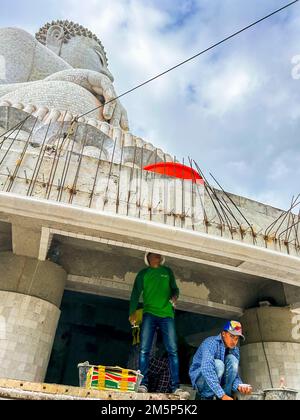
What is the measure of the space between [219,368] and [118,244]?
192 centimetres

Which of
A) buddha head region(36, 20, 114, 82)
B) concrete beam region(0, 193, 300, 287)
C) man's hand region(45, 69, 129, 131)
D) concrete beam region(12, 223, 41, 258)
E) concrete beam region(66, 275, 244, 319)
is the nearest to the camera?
concrete beam region(0, 193, 300, 287)

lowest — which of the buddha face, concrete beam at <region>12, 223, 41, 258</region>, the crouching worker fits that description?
the crouching worker

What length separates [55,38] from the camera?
90.2 feet

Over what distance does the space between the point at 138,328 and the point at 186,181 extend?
219cm

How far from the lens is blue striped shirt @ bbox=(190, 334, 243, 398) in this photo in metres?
3.17

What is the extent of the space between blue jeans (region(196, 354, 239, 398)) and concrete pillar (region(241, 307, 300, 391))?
227 centimetres

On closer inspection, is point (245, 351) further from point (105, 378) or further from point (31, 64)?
point (31, 64)

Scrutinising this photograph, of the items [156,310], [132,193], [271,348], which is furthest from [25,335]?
[271,348]

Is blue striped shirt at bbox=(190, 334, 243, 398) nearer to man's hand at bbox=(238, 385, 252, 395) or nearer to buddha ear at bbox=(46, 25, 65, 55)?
man's hand at bbox=(238, 385, 252, 395)

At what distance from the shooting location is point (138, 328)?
181 inches

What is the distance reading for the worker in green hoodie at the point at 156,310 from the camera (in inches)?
161

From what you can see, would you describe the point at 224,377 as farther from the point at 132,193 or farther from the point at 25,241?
the point at 25,241

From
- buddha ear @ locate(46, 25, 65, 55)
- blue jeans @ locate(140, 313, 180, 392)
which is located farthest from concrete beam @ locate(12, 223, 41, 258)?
buddha ear @ locate(46, 25, 65, 55)

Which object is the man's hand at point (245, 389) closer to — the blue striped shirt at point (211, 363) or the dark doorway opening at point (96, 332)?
the blue striped shirt at point (211, 363)
